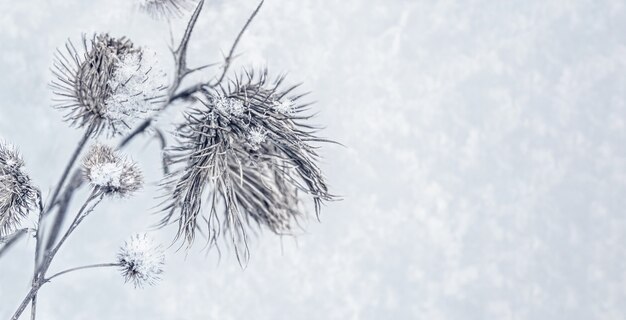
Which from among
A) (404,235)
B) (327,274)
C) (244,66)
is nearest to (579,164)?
(404,235)

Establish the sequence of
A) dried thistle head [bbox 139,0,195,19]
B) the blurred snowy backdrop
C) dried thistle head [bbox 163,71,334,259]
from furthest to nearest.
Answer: the blurred snowy backdrop
dried thistle head [bbox 139,0,195,19]
dried thistle head [bbox 163,71,334,259]

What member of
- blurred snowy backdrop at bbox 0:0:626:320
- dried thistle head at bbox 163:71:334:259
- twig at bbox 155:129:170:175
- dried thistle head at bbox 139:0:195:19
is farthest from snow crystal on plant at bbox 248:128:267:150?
dried thistle head at bbox 139:0:195:19

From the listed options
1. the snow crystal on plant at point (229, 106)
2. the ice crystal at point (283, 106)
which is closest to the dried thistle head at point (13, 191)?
the snow crystal on plant at point (229, 106)

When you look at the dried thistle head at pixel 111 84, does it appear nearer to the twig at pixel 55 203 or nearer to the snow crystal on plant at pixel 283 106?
the twig at pixel 55 203

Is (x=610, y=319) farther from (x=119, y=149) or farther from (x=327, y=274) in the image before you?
(x=119, y=149)

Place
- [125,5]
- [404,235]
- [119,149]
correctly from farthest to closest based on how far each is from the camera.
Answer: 1. [404,235]
2. [125,5]
3. [119,149]

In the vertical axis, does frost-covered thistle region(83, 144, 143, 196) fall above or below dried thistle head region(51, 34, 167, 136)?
below

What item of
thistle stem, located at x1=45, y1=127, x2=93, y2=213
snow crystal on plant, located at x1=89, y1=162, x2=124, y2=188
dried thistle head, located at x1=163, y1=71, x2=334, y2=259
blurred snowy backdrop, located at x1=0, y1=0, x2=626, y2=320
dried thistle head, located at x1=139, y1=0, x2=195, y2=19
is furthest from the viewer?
blurred snowy backdrop, located at x1=0, y1=0, x2=626, y2=320

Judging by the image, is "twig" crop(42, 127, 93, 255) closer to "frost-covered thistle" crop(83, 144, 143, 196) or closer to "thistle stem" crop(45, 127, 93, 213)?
"thistle stem" crop(45, 127, 93, 213)

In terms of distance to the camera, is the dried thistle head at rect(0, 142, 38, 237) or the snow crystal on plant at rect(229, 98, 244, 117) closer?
the dried thistle head at rect(0, 142, 38, 237)
